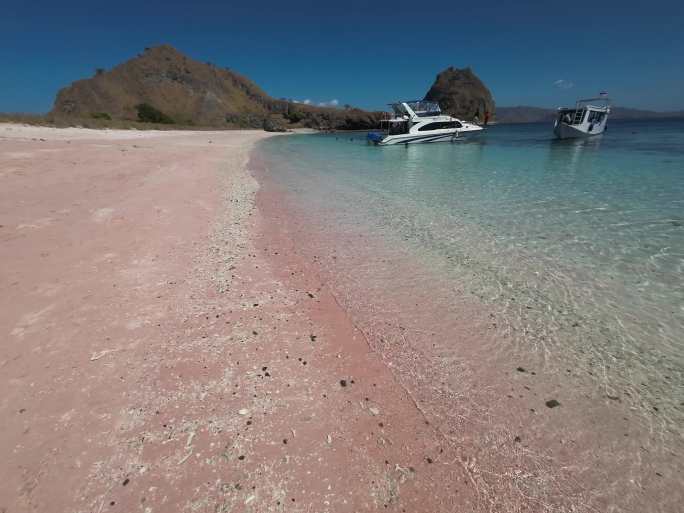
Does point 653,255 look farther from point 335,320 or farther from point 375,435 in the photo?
point 375,435

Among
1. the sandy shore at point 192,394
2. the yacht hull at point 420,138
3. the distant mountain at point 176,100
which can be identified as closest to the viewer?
the sandy shore at point 192,394

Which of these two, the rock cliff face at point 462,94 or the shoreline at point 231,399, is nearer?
the shoreline at point 231,399

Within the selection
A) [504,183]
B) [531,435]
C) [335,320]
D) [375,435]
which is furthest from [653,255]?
[504,183]

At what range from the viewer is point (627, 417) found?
10.00 feet

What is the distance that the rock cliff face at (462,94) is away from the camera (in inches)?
5832

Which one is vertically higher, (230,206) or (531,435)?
(230,206)

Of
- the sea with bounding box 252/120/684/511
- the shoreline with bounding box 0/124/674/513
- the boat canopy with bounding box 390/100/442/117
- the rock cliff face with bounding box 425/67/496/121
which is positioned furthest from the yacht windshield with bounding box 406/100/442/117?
the rock cliff face with bounding box 425/67/496/121

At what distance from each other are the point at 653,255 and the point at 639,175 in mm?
12768

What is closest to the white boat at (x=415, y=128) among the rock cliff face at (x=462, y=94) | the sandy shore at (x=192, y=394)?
the sandy shore at (x=192, y=394)

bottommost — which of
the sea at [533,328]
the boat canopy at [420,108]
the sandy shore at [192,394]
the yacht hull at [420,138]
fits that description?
the sea at [533,328]

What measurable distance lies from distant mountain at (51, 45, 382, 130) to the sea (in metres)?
92.1

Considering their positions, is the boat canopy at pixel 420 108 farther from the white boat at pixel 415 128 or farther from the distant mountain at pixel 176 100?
the distant mountain at pixel 176 100

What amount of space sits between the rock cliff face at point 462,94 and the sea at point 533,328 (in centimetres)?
15662

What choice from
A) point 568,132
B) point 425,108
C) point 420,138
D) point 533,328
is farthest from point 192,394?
point 425,108
